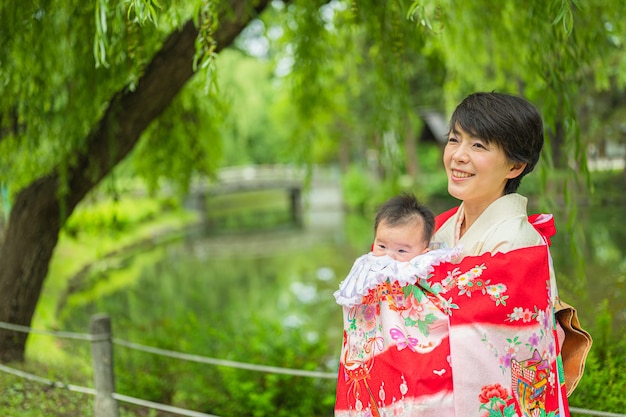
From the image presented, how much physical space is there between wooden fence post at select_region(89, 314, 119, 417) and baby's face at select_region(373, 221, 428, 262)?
2.10m

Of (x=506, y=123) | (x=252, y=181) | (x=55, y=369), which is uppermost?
(x=252, y=181)

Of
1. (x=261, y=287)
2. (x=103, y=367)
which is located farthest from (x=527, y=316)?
(x=261, y=287)

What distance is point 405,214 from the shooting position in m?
1.77

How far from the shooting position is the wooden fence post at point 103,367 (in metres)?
3.41

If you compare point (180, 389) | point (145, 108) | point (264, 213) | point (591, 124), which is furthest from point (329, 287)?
point (264, 213)

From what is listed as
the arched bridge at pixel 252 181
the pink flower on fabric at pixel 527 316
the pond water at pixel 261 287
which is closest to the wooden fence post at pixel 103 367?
the pond water at pixel 261 287

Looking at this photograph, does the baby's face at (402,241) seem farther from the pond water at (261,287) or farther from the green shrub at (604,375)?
the pond water at (261,287)

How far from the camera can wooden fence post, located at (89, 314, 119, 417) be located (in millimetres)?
3408

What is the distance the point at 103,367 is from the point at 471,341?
241cm

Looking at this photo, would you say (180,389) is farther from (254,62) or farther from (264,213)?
(264,213)

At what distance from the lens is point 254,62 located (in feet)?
65.4

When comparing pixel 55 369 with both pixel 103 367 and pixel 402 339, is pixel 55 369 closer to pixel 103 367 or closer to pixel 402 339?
pixel 103 367

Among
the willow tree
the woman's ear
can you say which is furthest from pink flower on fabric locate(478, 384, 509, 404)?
the willow tree

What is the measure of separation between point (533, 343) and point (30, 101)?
3.10 m
